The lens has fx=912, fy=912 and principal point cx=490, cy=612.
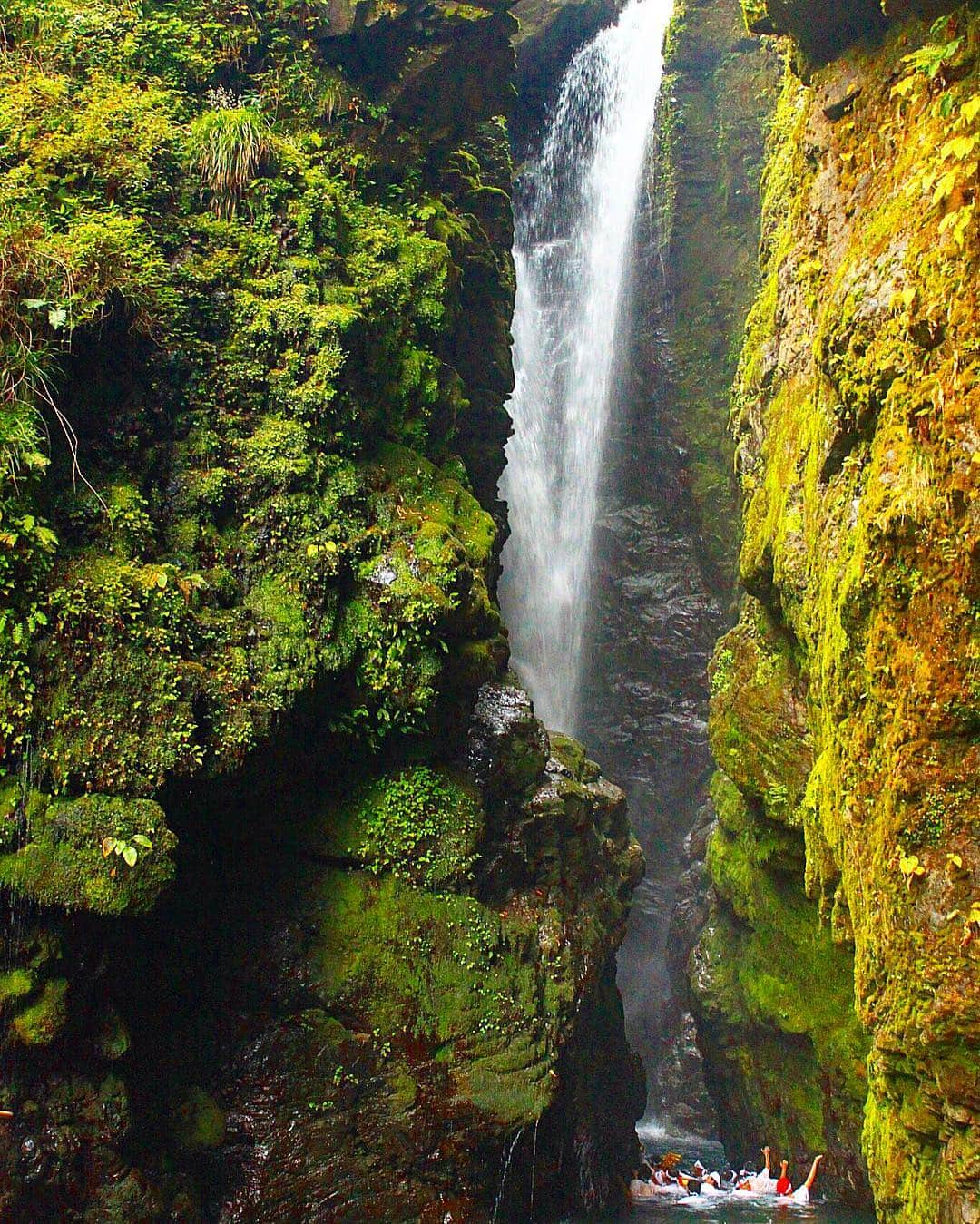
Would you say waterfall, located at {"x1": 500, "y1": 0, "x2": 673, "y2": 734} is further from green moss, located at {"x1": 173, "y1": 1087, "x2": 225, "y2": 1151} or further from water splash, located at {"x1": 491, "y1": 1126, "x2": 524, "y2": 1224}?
green moss, located at {"x1": 173, "y1": 1087, "x2": 225, "y2": 1151}

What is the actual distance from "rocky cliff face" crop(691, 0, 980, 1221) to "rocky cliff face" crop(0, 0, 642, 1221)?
10.8ft

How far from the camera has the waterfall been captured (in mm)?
19734

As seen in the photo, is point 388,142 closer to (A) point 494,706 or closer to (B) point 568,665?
Answer: (A) point 494,706

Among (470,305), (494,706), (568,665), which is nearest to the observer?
(494,706)

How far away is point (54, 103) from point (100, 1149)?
9.76 m

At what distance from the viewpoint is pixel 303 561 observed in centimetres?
870

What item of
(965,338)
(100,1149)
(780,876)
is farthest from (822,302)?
(100,1149)

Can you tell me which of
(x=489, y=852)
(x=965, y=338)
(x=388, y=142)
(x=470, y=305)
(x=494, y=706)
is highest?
(x=388, y=142)

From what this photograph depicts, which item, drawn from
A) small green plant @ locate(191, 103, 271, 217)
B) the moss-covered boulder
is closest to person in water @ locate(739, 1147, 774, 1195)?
the moss-covered boulder

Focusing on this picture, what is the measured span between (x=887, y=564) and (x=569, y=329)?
56.0 ft

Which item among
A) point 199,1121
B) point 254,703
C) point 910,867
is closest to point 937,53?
point 910,867

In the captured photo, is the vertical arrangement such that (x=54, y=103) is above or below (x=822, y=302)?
above

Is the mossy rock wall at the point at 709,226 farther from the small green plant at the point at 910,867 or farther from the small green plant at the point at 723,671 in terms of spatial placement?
the small green plant at the point at 910,867

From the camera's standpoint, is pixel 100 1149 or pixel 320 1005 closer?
pixel 100 1149
